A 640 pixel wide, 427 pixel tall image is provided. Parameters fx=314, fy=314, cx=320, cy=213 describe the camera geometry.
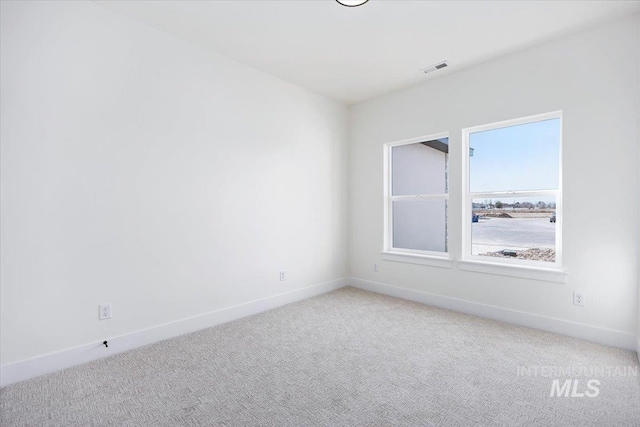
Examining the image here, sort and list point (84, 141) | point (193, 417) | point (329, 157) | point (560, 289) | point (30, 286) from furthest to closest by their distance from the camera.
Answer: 1. point (329, 157)
2. point (560, 289)
3. point (84, 141)
4. point (30, 286)
5. point (193, 417)

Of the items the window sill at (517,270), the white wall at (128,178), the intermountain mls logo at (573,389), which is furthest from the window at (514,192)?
the white wall at (128,178)

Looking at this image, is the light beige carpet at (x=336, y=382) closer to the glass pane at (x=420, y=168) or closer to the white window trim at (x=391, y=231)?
the white window trim at (x=391, y=231)

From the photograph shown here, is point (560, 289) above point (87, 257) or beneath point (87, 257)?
beneath

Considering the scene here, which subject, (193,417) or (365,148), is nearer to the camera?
(193,417)

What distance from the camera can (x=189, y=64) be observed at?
2.99 metres

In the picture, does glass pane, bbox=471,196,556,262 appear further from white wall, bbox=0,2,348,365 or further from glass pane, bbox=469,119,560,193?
white wall, bbox=0,2,348,365

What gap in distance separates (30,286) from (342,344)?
92.2 inches

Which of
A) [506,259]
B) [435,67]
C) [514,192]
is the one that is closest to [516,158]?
[514,192]

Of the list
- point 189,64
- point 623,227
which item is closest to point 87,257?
point 189,64

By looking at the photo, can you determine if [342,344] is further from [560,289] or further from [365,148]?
[365,148]

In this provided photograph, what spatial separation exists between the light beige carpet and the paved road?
2.80ft

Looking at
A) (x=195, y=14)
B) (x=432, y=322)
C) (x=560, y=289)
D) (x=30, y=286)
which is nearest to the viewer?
(x=30, y=286)

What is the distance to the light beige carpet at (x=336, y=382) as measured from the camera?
1.75m

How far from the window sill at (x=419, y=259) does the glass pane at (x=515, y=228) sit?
335 mm
